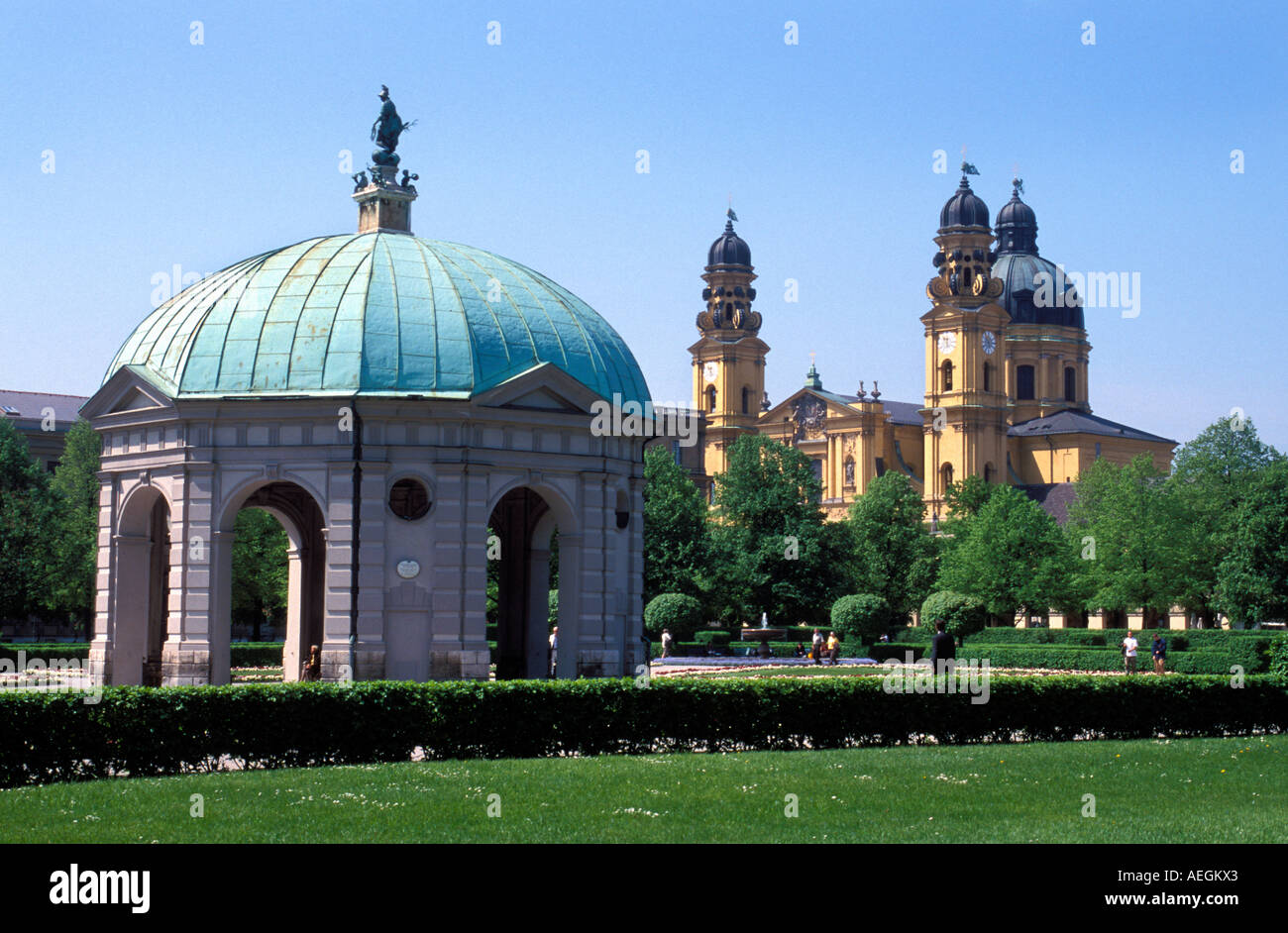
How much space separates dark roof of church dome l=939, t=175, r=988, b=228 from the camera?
116 meters

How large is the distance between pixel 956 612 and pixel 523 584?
1225 inches

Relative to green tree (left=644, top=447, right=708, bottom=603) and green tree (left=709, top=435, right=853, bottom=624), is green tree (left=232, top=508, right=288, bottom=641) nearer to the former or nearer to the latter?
green tree (left=644, top=447, right=708, bottom=603)

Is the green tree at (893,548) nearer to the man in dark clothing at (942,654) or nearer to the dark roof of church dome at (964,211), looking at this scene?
the dark roof of church dome at (964,211)

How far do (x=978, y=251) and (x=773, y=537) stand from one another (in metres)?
49.2

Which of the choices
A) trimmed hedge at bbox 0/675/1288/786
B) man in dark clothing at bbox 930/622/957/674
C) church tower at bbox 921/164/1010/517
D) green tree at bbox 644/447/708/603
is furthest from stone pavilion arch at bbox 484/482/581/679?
church tower at bbox 921/164/1010/517

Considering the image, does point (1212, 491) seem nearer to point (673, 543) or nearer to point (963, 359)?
point (673, 543)

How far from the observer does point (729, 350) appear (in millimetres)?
130375

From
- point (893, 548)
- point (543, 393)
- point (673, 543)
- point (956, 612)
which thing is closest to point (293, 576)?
point (543, 393)

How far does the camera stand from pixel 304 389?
1242 inches

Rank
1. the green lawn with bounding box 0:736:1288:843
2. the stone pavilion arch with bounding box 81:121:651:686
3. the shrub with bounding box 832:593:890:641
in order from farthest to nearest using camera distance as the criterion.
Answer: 1. the shrub with bounding box 832:593:890:641
2. the stone pavilion arch with bounding box 81:121:651:686
3. the green lawn with bounding box 0:736:1288:843

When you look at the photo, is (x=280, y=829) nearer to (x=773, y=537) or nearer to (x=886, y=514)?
(x=773, y=537)

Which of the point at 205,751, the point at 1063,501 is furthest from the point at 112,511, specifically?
the point at 1063,501

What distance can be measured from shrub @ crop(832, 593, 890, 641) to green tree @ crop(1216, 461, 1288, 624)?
1458cm

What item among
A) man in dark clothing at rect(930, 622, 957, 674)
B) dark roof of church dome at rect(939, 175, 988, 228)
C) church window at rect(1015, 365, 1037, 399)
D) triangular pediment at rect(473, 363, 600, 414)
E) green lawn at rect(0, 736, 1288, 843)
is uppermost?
dark roof of church dome at rect(939, 175, 988, 228)
